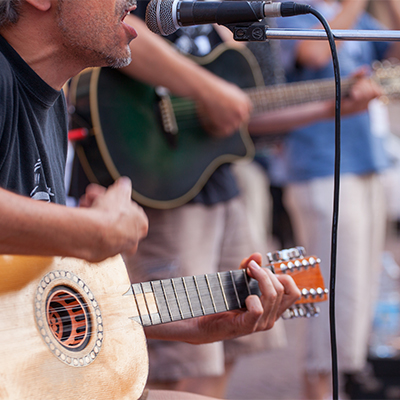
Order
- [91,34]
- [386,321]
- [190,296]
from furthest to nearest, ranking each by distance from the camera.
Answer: [386,321], [190,296], [91,34]

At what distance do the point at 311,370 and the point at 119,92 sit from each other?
4.78ft

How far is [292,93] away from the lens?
2523 mm

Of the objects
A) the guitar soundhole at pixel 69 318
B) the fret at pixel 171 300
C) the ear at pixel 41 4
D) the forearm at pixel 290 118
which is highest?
the ear at pixel 41 4

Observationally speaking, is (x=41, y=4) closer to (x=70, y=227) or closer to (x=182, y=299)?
(x=70, y=227)

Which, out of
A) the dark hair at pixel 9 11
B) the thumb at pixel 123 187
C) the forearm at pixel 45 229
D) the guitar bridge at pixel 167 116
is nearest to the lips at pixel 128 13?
the dark hair at pixel 9 11

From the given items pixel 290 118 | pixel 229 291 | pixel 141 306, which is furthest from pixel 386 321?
pixel 141 306

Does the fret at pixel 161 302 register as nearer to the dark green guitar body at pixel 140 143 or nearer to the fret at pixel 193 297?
the fret at pixel 193 297

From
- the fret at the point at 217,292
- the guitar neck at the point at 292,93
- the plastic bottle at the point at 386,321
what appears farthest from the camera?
the plastic bottle at the point at 386,321

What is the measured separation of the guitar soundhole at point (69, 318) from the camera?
3.43 ft

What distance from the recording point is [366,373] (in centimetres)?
277

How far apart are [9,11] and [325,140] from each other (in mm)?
1729

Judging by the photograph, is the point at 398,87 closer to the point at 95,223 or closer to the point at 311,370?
the point at 311,370

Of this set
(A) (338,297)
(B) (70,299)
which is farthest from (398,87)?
(B) (70,299)

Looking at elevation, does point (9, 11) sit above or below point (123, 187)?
above
